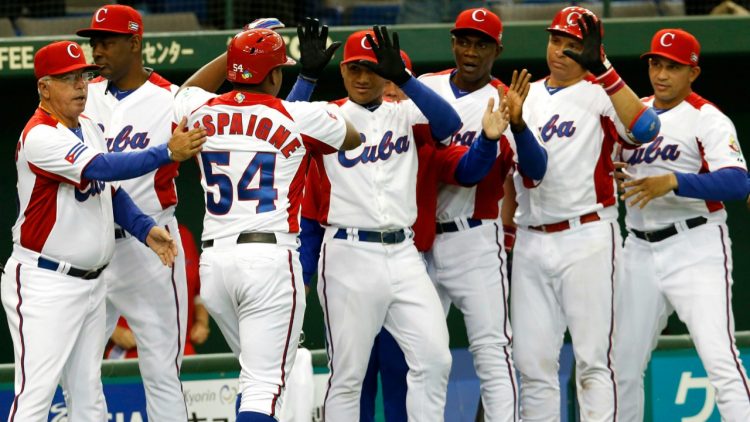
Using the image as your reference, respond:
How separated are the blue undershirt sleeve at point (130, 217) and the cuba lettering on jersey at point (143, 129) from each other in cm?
23

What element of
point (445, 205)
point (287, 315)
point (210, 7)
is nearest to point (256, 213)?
point (287, 315)

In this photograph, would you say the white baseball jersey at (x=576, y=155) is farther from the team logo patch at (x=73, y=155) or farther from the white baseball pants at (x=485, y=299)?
the team logo patch at (x=73, y=155)

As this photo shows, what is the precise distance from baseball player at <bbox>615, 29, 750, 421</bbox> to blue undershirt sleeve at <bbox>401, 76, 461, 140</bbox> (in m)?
0.91

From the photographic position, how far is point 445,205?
5.68 metres

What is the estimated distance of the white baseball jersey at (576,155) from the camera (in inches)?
220

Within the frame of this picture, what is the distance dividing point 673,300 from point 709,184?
0.56m

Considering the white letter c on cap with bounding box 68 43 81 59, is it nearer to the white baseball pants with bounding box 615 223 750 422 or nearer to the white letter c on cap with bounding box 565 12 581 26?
the white letter c on cap with bounding box 565 12 581 26

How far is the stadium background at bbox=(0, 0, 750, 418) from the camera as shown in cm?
709

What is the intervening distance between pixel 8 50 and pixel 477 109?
9.61 ft

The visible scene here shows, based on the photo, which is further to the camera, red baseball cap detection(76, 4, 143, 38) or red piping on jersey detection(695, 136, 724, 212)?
red piping on jersey detection(695, 136, 724, 212)

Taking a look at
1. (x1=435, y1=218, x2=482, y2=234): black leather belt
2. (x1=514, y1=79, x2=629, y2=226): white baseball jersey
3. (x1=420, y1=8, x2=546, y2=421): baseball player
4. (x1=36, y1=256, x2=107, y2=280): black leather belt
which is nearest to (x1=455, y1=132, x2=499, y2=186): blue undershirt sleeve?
(x1=420, y1=8, x2=546, y2=421): baseball player

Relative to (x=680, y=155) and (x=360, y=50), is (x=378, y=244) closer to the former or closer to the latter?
(x=360, y=50)

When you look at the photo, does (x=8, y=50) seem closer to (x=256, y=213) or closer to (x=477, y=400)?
(x=256, y=213)

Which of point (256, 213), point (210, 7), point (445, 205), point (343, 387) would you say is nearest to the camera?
point (256, 213)
